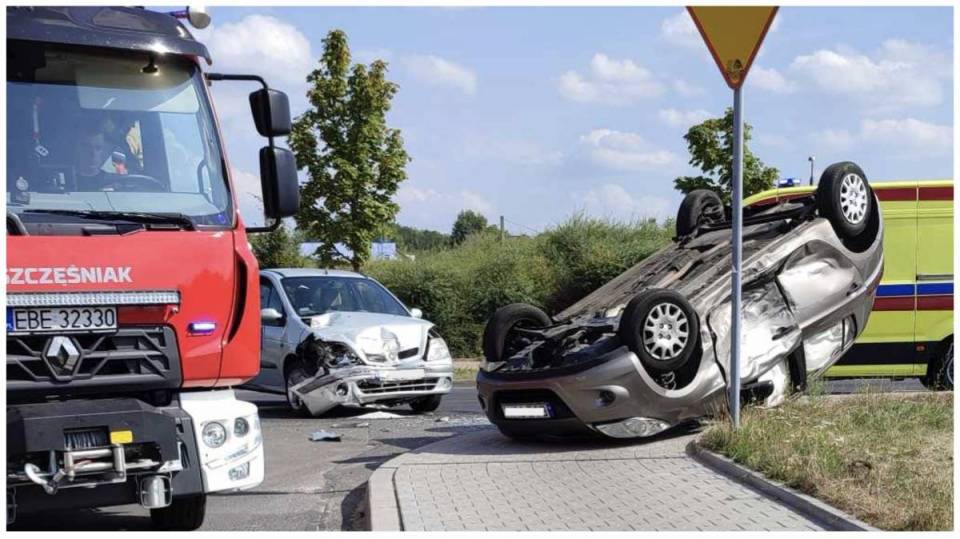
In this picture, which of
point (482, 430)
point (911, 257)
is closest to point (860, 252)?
point (911, 257)

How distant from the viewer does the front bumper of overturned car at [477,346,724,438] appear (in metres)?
9.13

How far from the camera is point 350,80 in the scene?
79.9 ft

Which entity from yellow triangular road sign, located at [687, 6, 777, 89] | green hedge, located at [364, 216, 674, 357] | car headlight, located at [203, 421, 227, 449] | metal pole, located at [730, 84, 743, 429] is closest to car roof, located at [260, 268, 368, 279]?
metal pole, located at [730, 84, 743, 429]

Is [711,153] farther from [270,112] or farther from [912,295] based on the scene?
[270,112]

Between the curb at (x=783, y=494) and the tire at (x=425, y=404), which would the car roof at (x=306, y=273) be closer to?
the tire at (x=425, y=404)

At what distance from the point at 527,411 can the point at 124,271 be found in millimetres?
4150

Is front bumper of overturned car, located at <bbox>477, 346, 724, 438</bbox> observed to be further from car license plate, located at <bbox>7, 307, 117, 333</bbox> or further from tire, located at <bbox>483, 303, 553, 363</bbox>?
car license plate, located at <bbox>7, 307, 117, 333</bbox>

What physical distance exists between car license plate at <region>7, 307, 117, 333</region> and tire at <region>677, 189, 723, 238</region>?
22.9 feet

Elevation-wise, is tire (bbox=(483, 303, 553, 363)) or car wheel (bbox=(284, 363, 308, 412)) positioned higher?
tire (bbox=(483, 303, 553, 363))

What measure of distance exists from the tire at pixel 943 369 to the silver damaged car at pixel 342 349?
17.8 feet

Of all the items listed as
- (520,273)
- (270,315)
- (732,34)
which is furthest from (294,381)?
(520,273)

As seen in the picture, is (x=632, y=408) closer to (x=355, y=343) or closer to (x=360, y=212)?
(x=355, y=343)

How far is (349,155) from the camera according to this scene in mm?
23922

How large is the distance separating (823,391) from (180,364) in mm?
6366
